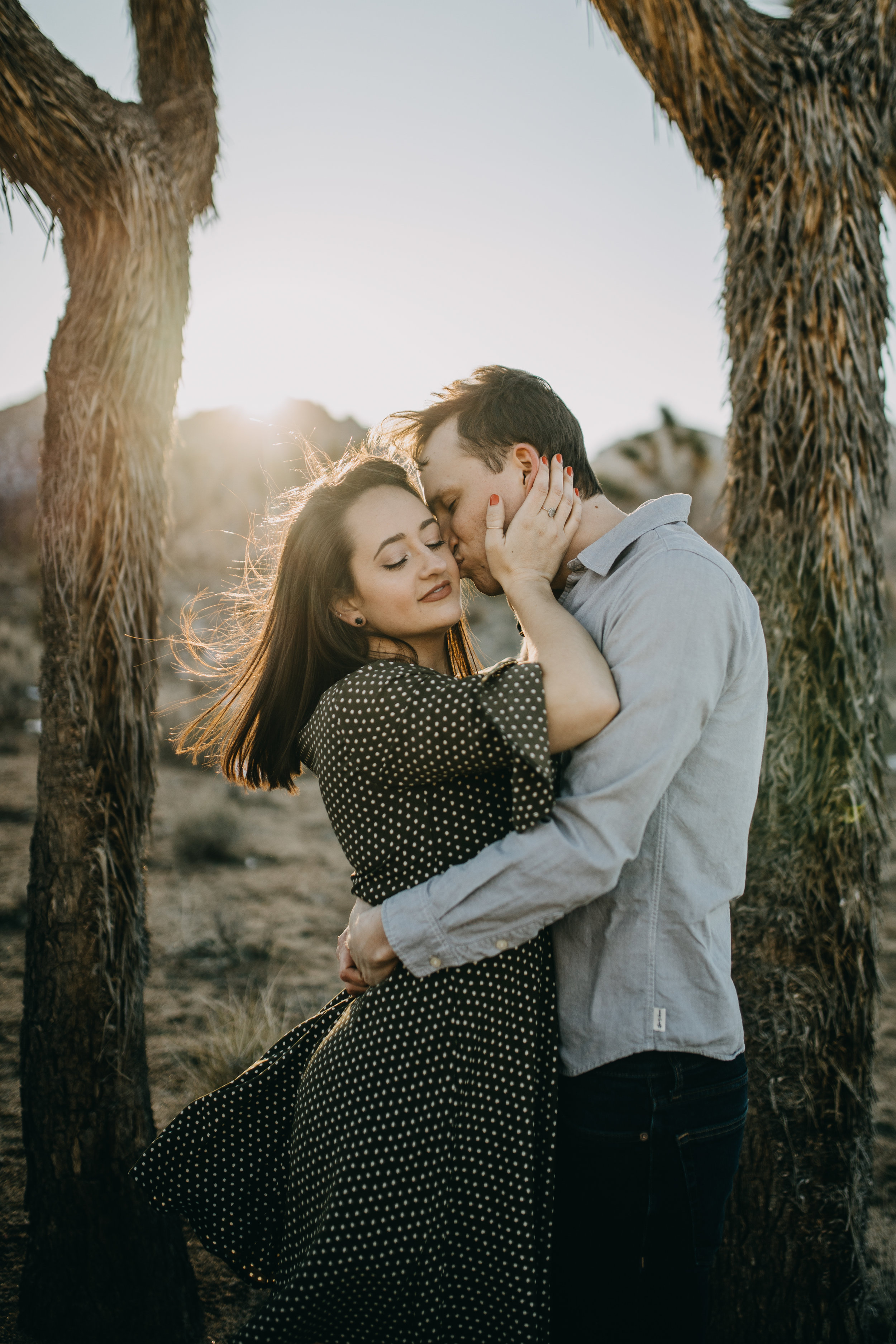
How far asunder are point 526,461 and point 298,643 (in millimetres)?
747

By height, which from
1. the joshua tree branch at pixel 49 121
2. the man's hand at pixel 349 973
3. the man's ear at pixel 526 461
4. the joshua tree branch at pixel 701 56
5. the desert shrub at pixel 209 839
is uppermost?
the joshua tree branch at pixel 701 56

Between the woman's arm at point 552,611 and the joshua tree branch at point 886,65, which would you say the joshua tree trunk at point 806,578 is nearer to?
the joshua tree branch at point 886,65

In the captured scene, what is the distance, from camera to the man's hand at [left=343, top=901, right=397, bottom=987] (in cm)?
158

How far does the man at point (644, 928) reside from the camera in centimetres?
141

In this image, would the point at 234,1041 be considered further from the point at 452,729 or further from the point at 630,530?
the point at 630,530

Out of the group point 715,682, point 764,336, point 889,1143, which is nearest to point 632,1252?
point 715,682

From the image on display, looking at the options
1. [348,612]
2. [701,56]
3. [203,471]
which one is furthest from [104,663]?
[203,471]

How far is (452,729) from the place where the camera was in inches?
58.5

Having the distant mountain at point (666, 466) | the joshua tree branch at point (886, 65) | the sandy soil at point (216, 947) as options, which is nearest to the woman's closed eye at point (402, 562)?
the sandy soil at point (216, 947)

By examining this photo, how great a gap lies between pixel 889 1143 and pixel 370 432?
178 inches

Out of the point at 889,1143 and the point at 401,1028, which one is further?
the point at 889,1143

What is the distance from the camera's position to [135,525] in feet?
8.09

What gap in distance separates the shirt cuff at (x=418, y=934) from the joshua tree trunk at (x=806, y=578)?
1526 millimetres

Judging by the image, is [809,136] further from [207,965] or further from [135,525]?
[207,965]
